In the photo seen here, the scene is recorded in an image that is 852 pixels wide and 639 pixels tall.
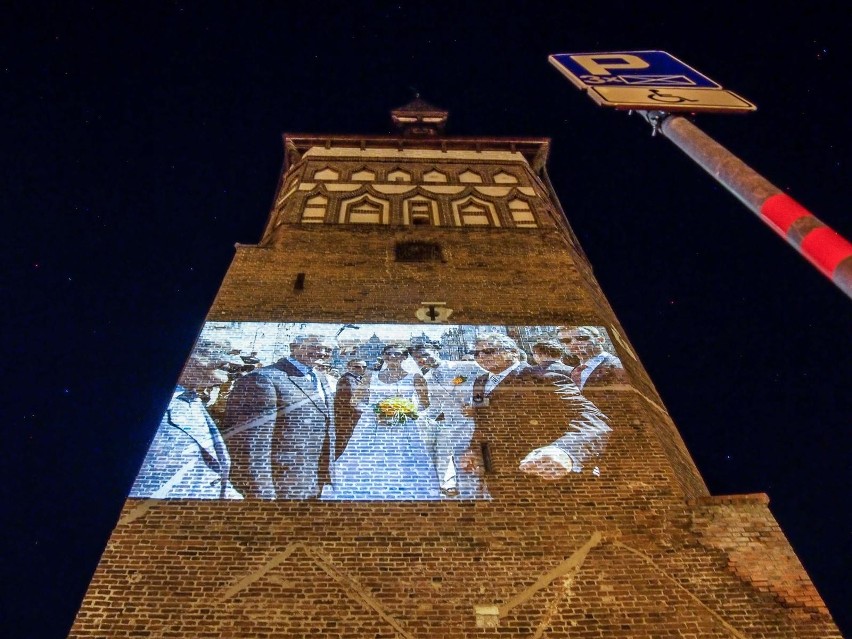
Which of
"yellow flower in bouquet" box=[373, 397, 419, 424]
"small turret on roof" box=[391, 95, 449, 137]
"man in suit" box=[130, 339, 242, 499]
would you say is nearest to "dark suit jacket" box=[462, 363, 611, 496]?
"yellow flower in bouquet" box=[373, 397, 419, 424]

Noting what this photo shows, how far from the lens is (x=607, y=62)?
23.6ft

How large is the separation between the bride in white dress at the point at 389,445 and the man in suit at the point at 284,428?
11.9 inches

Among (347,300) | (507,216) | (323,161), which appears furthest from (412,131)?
(347,300)

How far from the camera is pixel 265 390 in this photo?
27.5 ft

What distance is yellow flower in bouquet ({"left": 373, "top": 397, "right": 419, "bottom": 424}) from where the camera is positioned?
8102mm

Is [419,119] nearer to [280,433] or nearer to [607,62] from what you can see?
[607,62]

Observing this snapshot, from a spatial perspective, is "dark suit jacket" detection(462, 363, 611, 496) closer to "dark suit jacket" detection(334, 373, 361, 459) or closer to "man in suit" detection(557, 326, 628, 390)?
"man in suit" detection(557, 326, 628, 390)

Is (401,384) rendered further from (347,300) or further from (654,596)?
(654,596)

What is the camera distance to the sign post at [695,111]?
13.5 ft

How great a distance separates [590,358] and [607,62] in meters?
3.99

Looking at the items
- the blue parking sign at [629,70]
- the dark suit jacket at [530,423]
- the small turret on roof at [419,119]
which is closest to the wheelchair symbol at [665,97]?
the blue parking sign at [629,70]

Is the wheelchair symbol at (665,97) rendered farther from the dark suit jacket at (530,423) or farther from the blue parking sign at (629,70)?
the dark suit jacket at (530,423)

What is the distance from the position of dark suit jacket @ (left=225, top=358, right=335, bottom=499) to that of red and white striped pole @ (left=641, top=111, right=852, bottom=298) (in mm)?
5012

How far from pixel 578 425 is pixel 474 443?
1355 millimetres
